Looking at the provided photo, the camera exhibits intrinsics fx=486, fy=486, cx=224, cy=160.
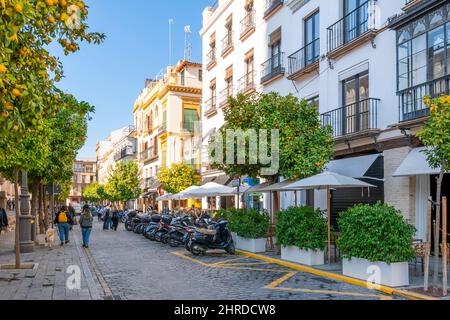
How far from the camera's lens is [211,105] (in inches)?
1240

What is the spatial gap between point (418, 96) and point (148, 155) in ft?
129

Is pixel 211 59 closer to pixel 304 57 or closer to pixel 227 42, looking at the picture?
pixel 227 42

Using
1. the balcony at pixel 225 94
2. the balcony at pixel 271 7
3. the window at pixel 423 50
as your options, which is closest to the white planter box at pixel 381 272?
the window at pixel 423 50

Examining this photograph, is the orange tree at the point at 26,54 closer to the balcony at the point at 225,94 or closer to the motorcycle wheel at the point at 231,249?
the motorcycle wheel at the point at 231,249

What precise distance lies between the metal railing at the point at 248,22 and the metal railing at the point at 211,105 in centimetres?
555

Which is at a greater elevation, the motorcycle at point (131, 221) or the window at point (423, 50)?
the window at point (423, 50)

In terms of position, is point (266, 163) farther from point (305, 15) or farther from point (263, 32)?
point (263, 32)

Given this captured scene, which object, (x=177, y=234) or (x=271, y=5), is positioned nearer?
(x=177, y=234)

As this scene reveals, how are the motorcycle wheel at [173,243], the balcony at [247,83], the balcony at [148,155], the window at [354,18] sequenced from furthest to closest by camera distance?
the balcony at [148,155] → the balcony at [247,83] → the motorcycle wheel at [173,243] → the window at [354,18]

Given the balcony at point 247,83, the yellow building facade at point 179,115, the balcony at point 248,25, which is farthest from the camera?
the yellow building facade at point 179,115

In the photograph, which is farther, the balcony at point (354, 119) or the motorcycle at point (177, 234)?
the motorcycle at point (177, 234)

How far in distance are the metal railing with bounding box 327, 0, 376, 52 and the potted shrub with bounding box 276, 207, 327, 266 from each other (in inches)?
281

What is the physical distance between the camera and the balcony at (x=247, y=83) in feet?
82.3

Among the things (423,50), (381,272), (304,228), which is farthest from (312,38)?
(381,272)
